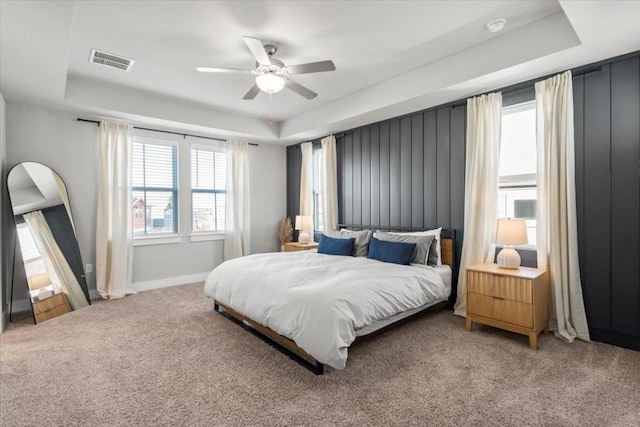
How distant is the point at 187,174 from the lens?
5.48m

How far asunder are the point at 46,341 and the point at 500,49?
201 inches

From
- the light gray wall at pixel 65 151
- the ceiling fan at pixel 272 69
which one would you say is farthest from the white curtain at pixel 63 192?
the ceiling fan at pixel 272 69

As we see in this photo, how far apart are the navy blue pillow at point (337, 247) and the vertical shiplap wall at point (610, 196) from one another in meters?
2.46

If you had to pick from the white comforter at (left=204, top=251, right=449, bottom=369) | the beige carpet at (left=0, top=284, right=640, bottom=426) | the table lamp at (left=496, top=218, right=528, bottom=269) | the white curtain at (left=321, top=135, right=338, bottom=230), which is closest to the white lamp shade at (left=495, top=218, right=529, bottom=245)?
the table lamp at (left=496, top=218, right=528, bottom=269)

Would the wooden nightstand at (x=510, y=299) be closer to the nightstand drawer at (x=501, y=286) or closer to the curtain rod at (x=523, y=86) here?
the nightstand drawer at (x=501, y=286)

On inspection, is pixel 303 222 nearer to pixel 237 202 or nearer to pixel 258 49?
pixel 237 202

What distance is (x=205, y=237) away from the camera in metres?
5.69

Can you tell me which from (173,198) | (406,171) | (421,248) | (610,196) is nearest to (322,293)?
(421,248)

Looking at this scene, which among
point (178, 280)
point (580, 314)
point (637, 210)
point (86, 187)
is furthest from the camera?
point (178, 280)

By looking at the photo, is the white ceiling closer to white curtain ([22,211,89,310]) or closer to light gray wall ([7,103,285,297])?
light gray wall ([7,103,285,297])

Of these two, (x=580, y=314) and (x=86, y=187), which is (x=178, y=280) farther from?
(x=580, y=314)

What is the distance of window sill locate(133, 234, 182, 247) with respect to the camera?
499 cm

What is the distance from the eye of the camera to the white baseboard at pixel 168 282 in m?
5.00

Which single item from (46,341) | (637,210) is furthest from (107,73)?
(637,210)
